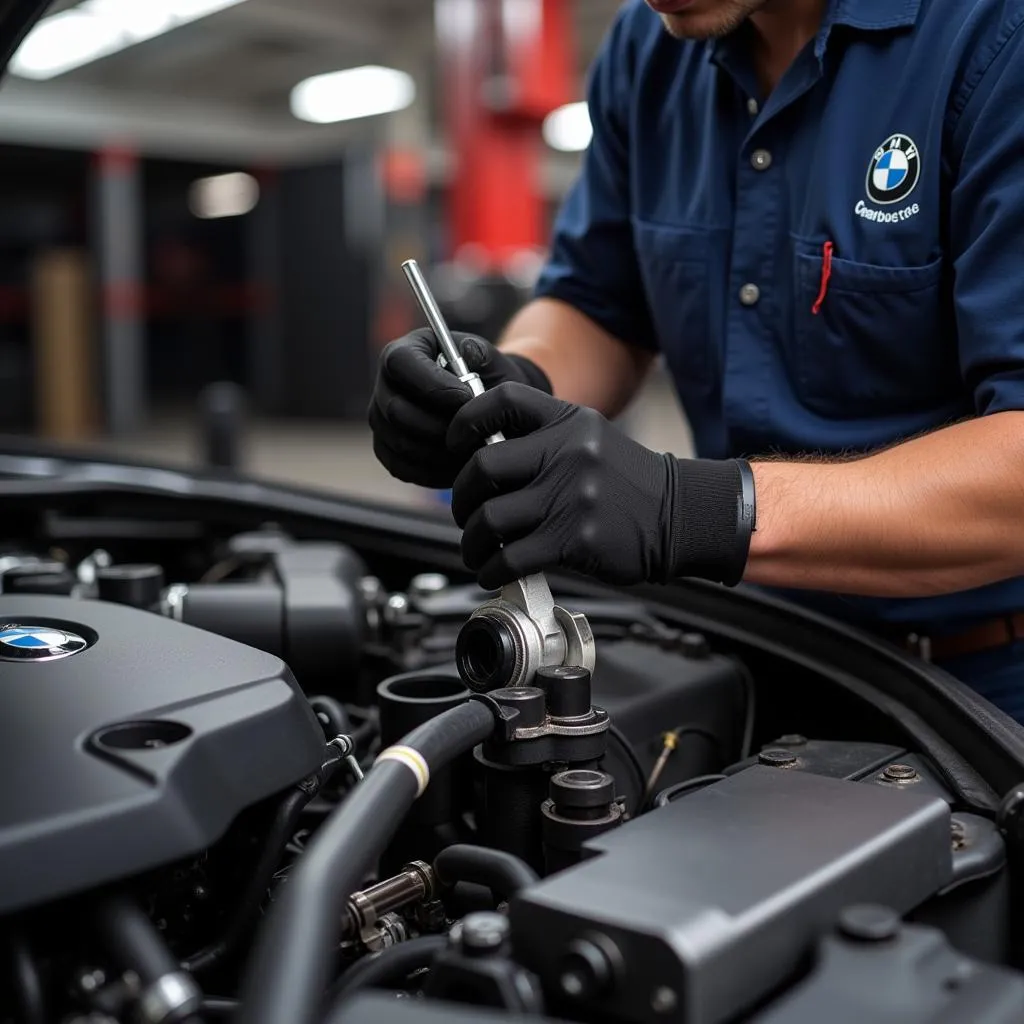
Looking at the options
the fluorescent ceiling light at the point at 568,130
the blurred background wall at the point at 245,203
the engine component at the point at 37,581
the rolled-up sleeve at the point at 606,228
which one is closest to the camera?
the engine component at the point at 37,581

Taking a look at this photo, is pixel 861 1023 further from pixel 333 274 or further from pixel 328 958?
pixel 333 274

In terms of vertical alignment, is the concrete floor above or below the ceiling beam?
below

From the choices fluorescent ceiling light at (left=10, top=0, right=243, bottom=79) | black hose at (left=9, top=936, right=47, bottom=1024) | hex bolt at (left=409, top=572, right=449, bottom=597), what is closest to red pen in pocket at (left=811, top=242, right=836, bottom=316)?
hex bolt at (left=409, top=572, right=449, bottom=597)

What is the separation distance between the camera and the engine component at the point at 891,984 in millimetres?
500

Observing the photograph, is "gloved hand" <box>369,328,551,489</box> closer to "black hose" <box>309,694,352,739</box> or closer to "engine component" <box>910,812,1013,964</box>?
"black hose" <box>309,694,352,739</box>

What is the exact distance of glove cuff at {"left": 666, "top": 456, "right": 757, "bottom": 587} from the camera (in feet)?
3.02

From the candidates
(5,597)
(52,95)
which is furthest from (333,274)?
(5,597)

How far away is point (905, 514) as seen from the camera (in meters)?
0.96

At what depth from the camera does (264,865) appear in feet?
2.25

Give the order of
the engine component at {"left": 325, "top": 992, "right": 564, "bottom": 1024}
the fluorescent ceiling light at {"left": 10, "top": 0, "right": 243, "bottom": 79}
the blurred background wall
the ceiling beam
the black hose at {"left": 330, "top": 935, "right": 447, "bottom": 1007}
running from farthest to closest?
1. the blurred background wall
2. the ceiling beam
3. the fluorescent ceiling light at {"left": 10, "top": 0, "right": 243, "bottom": 79}
4. the black hose at {"left": 330, "top": 935, "right": 447, "bottom": 1007}
5. the engine component at {"left": 325, "top": 992, "right": 564, "bottom": 1024}

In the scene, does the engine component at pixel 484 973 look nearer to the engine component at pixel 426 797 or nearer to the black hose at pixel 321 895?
the black hose at pixel 321 895

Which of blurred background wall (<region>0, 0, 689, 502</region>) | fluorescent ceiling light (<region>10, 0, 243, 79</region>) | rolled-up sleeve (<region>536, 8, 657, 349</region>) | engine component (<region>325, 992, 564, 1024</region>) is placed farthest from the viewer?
blurred background wall (<region>0, 0, 689, 502</region>)

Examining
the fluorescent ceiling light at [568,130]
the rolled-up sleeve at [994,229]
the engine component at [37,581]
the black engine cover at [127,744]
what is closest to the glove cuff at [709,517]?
the rolled-up sleeve at [994,229]

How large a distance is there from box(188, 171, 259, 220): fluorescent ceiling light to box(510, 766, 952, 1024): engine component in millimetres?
12351
